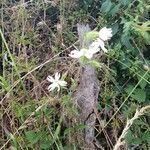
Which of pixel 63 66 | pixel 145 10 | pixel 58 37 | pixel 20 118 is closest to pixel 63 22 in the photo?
pixel 58 37

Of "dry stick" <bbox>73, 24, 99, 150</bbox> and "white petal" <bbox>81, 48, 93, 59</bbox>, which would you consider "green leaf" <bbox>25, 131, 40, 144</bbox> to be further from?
"white petal" <bbox>81, 48, 93, 59</bbox>

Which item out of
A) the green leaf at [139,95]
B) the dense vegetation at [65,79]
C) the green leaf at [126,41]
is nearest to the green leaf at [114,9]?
the dense vegetation at [65,79]

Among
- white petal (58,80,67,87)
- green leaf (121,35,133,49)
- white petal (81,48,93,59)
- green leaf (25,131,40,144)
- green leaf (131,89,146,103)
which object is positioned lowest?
green leaf (25,131,40,144)


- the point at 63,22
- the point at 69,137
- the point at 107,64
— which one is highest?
the point at 63,22

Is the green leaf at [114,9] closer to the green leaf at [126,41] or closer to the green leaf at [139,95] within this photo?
the green leaf at [126,41]

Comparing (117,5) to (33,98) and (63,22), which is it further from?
(33,98)

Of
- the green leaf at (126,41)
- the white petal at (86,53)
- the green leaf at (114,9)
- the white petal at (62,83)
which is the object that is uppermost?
the green leaf at (114,9)

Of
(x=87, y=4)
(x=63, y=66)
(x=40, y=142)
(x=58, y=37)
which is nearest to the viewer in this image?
(x=40, y=142)

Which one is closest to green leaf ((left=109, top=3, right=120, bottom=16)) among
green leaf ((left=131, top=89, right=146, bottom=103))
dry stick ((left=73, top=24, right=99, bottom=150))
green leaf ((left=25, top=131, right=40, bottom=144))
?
dry stick ((left=73, top=24, right=99, bottom=150))
